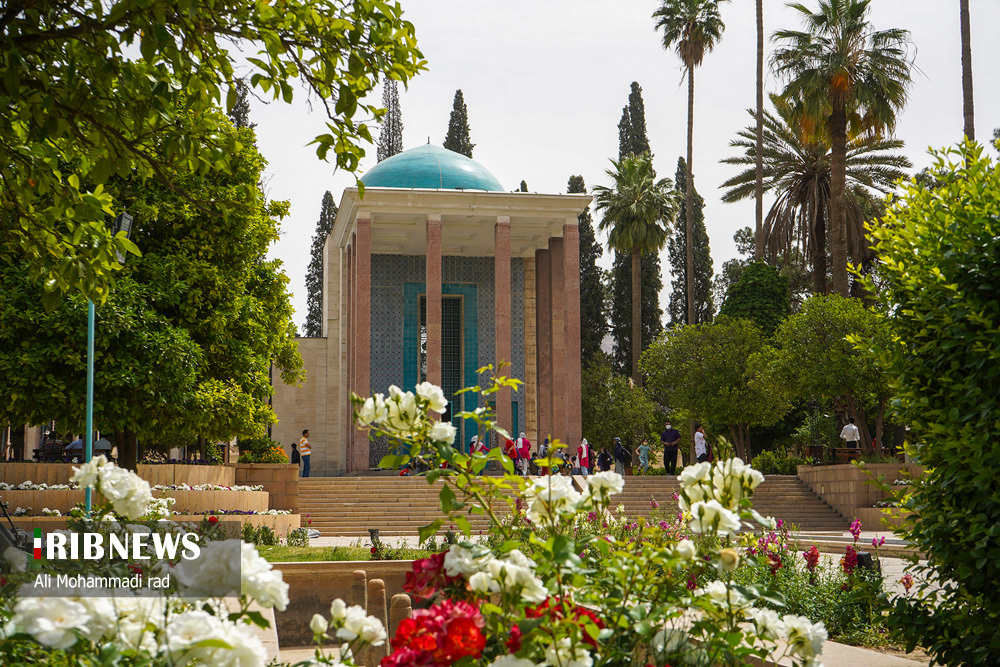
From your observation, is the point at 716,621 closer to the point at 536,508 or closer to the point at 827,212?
the point at 536,508

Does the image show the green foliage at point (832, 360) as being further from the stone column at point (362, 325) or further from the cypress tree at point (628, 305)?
the cypress tree at point (628, 305)

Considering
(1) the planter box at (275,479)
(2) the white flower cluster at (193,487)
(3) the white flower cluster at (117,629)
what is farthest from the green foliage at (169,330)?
(3) the white flower cluster at (117,629)

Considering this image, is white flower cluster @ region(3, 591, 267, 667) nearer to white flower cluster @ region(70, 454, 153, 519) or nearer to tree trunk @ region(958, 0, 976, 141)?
white flower cluster @ region(70, 454, 153, 519)

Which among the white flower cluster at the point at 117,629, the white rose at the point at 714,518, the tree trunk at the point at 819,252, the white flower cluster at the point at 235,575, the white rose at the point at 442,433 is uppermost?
the tree trunk at the point at 819,252

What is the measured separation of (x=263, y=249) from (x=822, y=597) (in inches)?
519

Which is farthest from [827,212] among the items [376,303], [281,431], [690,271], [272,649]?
[272,649]

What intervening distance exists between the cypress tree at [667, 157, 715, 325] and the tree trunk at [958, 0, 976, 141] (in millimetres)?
21344

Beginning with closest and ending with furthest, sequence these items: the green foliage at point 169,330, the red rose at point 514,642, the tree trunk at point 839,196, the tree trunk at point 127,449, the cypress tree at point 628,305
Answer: the red rose at point 514,642, the green foliage at point 169,330, the tree trunk at point 127,449, the tree trunk at point 839,196, the cypress tree at point 628,305

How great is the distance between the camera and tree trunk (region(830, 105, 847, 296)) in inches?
1050

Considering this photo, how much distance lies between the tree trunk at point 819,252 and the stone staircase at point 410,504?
10147 mm

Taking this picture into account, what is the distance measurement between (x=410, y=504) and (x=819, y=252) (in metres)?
18.6

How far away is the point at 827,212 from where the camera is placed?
107 feet

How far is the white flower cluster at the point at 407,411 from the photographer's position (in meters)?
2.83

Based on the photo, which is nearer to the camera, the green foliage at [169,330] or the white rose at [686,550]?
the white rose at [686,550]
